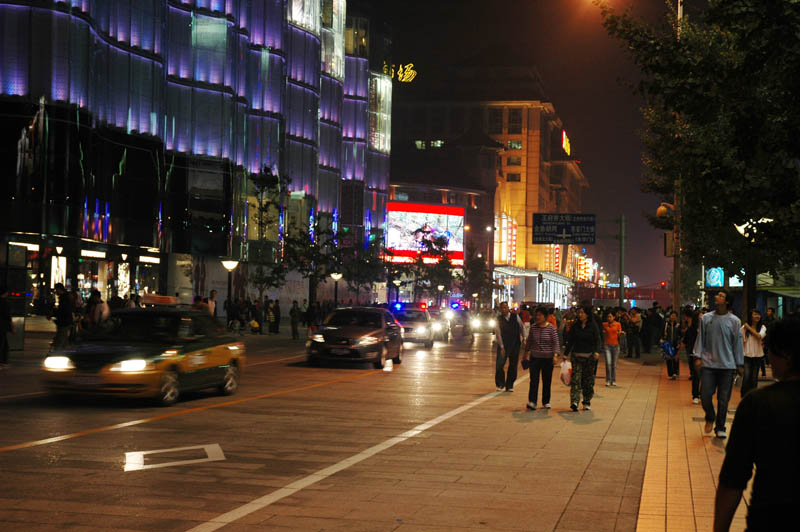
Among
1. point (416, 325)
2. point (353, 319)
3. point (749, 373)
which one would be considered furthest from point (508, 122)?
point (749, 373)

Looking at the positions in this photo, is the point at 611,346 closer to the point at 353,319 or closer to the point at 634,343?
the point at 353,319

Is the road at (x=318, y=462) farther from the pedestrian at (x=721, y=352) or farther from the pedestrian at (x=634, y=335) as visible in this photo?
the pedestrian at (x=634, y=335)

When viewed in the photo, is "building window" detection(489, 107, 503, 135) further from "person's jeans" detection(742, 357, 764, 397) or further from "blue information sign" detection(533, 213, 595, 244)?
"person's jeans" detection(742, 357, 764, 397)

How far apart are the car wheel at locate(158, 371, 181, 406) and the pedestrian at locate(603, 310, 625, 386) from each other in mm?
10821

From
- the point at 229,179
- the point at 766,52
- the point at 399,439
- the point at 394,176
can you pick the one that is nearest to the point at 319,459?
the point at 399,439

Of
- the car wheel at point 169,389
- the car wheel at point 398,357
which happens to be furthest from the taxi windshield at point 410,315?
the car wheel at point 169,389

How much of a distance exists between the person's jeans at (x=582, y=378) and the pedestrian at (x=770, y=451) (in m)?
13.6

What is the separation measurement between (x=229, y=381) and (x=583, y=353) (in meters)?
6.14

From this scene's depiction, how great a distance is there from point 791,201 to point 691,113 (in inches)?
59.1

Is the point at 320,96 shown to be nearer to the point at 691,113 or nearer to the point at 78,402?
the point at 78,402

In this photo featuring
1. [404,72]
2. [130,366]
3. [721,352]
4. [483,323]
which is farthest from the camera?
[404,72]

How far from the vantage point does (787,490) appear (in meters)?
3.94

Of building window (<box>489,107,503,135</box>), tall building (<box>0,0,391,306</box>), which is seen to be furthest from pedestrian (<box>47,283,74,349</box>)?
building window (<box>489,107,503,135</box>)

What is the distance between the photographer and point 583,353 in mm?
18047
